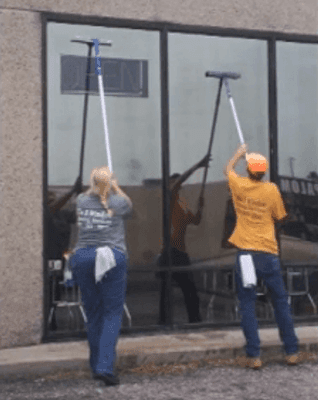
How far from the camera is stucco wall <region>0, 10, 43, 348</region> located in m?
6.40

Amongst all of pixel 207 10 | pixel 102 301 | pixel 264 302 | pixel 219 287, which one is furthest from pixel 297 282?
pixel 207 10

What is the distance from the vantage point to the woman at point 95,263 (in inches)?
208

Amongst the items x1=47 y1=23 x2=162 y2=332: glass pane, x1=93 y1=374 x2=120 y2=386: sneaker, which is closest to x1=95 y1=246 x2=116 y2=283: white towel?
x1=93 y1=374 x2=120 y2=386: sneaker

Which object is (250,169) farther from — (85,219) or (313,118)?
(313,118)

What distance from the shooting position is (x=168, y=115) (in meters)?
7.07

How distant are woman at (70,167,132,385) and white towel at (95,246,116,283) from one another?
0.07 feet

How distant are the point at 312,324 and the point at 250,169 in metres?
2.32

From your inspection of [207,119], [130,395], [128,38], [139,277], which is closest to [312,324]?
[139,277]

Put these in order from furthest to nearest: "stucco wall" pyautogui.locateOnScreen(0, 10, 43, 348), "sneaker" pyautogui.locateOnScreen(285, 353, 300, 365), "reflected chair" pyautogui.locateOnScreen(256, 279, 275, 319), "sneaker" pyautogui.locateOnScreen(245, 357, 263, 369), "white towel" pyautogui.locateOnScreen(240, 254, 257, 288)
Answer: "reflected chair" pyautogui.locateOnScreen(256, 279, 275, 319) < "stucco wall" pyautogui.locateOnScreen(0, 10, 43, 348) < "sneaker" pyautogui.locateOnScreen(285, 353, 300, 365) < "sneaker" pyautogui.locateOnScreen(245, 357, 263, 369) < "white towel" pyautogui.locateOnScreen(240, 254, 257, 288)

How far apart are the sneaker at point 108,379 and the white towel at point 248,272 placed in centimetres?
127

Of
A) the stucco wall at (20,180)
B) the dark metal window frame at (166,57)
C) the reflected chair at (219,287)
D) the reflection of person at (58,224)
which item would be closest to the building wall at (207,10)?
the dark metal window frame at (166,57)

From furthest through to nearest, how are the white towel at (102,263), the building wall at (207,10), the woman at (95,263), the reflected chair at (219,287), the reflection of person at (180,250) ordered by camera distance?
the reflected chair at (219,287), the reflection of person at (180,250), the building wall at (207,10), the woman at (95,263), the white towel at (102,263)

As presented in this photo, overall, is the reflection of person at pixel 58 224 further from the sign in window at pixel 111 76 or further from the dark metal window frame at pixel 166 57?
the sign in window at pixel 111 76

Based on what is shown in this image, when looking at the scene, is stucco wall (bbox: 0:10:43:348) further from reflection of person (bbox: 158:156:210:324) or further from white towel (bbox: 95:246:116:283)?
white towel (bbox: 95:246:116:283)
